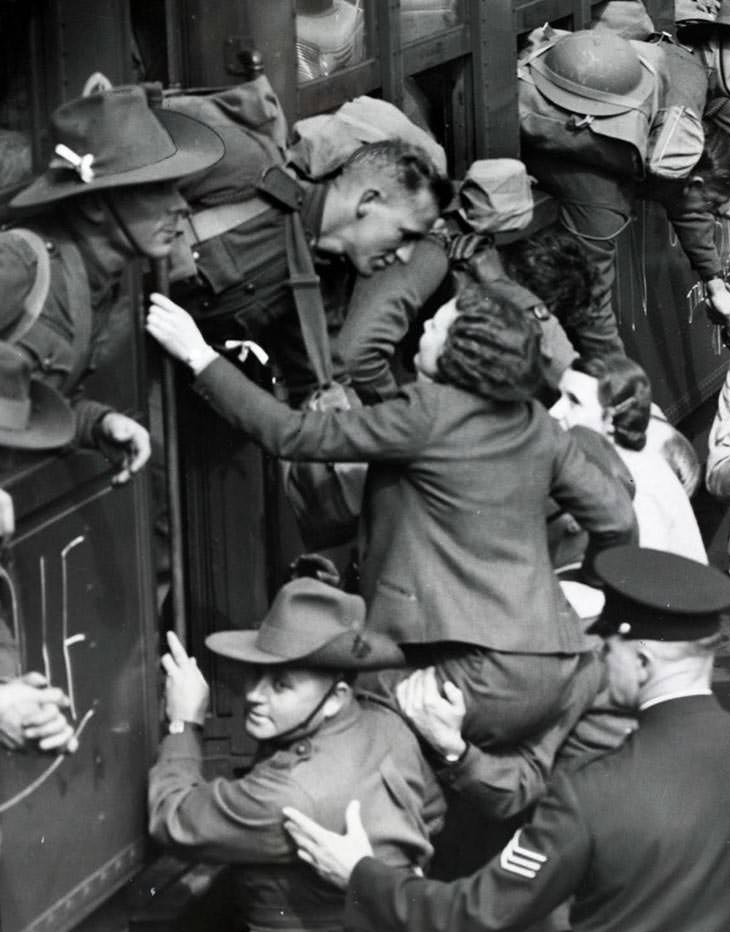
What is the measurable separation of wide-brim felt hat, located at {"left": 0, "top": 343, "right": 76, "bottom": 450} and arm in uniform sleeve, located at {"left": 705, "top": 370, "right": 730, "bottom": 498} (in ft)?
15.2

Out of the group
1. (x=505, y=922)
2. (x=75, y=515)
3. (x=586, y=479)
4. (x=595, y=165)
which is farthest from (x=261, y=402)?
(x=595, y=165)

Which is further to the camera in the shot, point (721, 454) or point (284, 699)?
point (721, 454)

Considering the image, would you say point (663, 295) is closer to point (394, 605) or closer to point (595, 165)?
point (595, 165)

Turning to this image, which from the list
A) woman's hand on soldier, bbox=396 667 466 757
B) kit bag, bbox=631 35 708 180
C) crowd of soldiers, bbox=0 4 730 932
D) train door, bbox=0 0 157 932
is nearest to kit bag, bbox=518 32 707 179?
kit bag, bbox=631 35 708 180

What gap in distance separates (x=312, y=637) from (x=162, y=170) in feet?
3.81

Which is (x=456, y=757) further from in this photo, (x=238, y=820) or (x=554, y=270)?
(x=554, y=270)

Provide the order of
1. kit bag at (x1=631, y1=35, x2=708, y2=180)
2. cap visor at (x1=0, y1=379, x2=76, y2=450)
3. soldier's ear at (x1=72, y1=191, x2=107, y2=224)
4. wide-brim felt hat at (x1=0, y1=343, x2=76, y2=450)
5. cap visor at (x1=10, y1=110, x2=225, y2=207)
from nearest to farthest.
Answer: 1. wide-brim felt hat at (x1=0, y1=343, x2=76, y2=450)
2. cap visor at (x1=0, y1=379, x2=76, y2=450)
3. cap visor at (x1=10, y1=110, x2=225, y2=207)
4. soldier's ear at (x1=72, y1=191, x2=107, y2=224)
5. kit bag at (x1=631, y1=35, x2=708, y2=180)

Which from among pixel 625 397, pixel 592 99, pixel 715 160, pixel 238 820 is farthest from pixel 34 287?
pixel 715 160

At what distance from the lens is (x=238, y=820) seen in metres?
5.13

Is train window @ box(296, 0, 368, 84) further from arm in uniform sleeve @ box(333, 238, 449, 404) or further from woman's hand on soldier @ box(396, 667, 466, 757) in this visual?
woman's hand on soldier @ box(396, 667, 466, 757)

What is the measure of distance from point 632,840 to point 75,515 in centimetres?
177

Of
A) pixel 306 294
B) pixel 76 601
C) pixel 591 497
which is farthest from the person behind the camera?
pixel 306 294

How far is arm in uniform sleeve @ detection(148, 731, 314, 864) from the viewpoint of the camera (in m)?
5.12

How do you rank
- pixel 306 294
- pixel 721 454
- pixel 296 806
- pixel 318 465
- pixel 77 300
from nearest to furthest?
pixel 77 300
pixel 296 806
pixel 318 465
pixel 306 294
pixel 721 454
